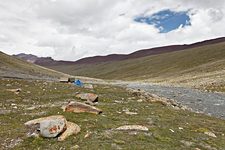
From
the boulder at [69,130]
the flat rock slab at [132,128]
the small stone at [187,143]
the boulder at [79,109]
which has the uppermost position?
the boulder at [79,109]

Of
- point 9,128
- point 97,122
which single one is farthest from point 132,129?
point 9,128

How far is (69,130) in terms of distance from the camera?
61.6ft

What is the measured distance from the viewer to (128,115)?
25.1 m

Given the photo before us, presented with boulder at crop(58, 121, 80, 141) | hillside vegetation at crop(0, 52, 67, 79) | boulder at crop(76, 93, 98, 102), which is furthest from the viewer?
hillside vegetation at crop(0, 52, 67, 79)

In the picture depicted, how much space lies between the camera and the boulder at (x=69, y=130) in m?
18.1

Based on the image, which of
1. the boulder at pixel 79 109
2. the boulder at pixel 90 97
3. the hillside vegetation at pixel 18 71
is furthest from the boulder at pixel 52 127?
the hillside vegetation at pixel 18 71

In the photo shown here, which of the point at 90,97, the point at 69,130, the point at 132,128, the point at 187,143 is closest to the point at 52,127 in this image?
the point at 69,130

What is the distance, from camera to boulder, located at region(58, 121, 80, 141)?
1811 cm

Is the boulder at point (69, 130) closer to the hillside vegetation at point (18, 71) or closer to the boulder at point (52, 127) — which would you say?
the boulder at point (52, 127)

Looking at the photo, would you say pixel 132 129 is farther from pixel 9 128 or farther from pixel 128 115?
pixel 9 128

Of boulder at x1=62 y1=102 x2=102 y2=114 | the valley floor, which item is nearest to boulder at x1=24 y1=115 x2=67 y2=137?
the valley floor

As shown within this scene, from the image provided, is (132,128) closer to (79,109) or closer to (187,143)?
(187,143)

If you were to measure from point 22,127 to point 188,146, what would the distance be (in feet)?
33.0

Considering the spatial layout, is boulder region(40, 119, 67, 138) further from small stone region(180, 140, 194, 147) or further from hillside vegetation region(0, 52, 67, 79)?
hillside vegetation region(0, 52, 67, 79)
